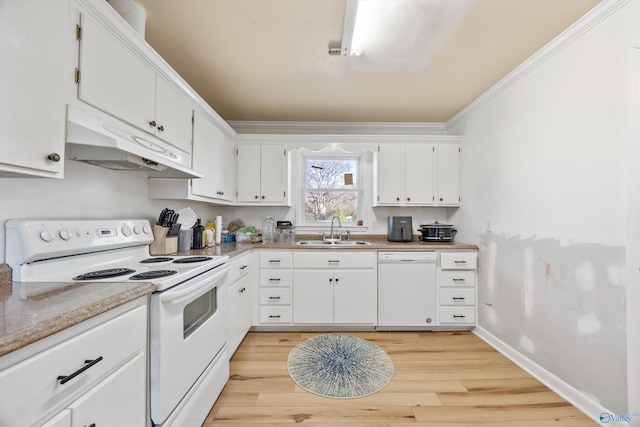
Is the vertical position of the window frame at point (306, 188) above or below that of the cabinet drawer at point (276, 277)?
above

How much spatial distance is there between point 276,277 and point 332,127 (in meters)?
2.03

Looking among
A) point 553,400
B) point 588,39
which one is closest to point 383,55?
point 588,39

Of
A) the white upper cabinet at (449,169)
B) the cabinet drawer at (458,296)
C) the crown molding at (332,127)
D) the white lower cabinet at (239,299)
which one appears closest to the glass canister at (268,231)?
the white lower cabinet at (239,299)

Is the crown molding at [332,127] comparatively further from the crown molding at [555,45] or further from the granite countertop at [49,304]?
the granite countertop at [49,304]

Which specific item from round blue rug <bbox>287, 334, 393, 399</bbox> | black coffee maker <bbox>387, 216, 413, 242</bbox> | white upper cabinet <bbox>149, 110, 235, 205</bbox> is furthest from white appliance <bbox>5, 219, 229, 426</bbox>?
black coffee maker <bbox>387, 216, 413, 242</bbox>

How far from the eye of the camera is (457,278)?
8.50 ft

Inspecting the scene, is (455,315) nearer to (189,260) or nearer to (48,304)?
(189,260)

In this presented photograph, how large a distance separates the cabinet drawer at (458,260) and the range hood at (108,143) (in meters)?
2.53

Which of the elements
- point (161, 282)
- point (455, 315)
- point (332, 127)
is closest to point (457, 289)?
point (455, 315)

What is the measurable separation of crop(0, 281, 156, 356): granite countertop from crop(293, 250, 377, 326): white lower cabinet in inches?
64.9

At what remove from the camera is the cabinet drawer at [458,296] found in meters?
2.58

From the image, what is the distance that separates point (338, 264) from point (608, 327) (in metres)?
1.85

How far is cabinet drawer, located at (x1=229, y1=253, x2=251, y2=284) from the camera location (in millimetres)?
2020

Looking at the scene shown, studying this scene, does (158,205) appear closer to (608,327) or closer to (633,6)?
(608,327)
